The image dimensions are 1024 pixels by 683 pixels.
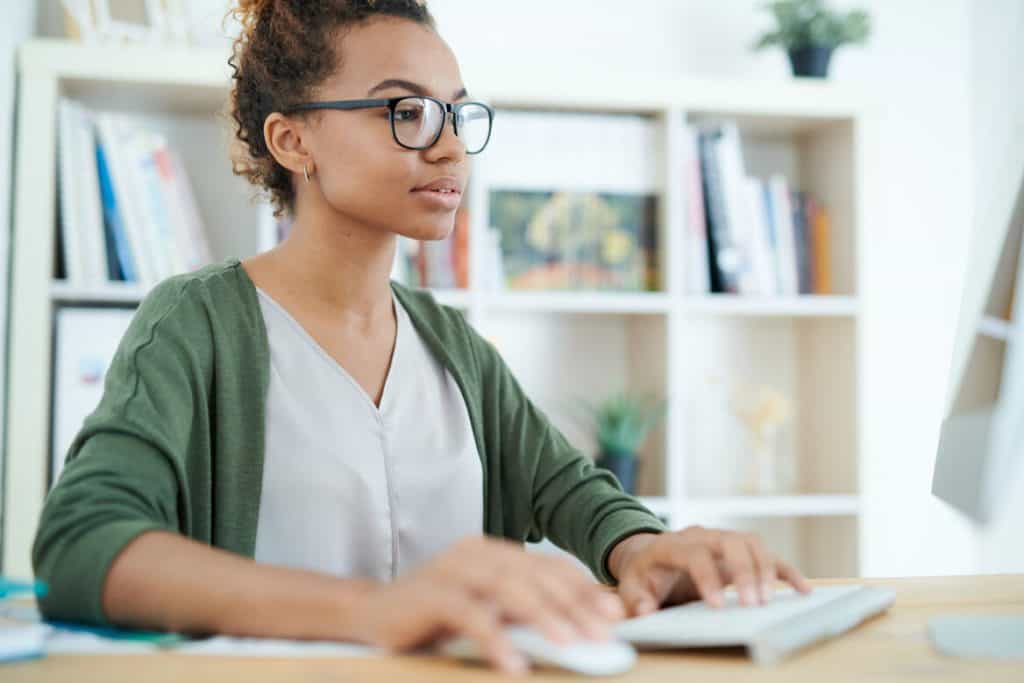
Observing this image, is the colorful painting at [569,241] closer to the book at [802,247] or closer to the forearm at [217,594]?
the book at [802,247]

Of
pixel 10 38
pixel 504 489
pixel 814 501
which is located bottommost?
pixel 814 501

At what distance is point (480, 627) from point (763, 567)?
1.08ft

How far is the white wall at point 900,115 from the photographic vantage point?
264cm

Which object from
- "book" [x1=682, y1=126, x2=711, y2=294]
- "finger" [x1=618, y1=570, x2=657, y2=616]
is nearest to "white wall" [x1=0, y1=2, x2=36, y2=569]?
"book" [x1=682, y1=126, x2=711, y2=294]

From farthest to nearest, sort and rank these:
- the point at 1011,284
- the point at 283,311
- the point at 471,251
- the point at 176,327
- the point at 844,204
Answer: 1. the point at 844,204
2. the point at 471,251
3. the point at 283,311
4. the point at 176,327
5. the point at 1011,284

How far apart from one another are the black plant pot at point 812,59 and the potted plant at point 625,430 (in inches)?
34.8

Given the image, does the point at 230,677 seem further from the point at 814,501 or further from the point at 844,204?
the point at 844,204

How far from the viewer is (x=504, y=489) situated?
1.33 metres

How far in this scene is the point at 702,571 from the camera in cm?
83

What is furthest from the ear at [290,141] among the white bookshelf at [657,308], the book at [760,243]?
the book at [760,243]

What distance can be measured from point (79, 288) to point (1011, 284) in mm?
1888

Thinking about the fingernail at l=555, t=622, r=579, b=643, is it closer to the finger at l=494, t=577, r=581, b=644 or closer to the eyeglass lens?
the finger at l=494, t=577, r=581, b=644

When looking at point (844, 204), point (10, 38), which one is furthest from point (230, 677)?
point (844, 204)

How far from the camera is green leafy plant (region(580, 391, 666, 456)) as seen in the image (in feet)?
7.93
